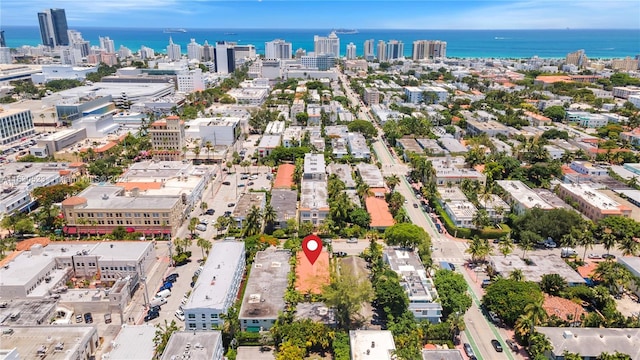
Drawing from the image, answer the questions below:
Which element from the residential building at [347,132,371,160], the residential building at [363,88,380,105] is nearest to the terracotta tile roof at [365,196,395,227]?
the residential building at [347,132,371,160]

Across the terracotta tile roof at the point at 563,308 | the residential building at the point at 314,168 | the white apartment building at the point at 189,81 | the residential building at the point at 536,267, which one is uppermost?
the white apartment building at the point at 189,81

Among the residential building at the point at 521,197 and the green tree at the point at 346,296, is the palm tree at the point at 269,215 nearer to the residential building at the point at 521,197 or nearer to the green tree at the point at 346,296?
the green tree at the point at 346,296

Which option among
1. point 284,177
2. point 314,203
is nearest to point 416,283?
point 314,203

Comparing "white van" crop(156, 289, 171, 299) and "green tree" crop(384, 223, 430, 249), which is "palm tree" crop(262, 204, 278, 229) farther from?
"white van" crop(156, 289, 171, 299)

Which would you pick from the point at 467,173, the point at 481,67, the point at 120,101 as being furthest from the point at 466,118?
the point at 481,67

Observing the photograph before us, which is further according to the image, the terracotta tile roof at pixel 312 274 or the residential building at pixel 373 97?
the residential building at pixel 373 97

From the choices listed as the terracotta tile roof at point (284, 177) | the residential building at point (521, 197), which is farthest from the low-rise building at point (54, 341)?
the residential building at point (521, 197)

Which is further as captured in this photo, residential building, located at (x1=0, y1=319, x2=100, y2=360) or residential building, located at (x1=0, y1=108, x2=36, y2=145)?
residential building, located at (x1=0, y1=108, x2=36, y2=145)
